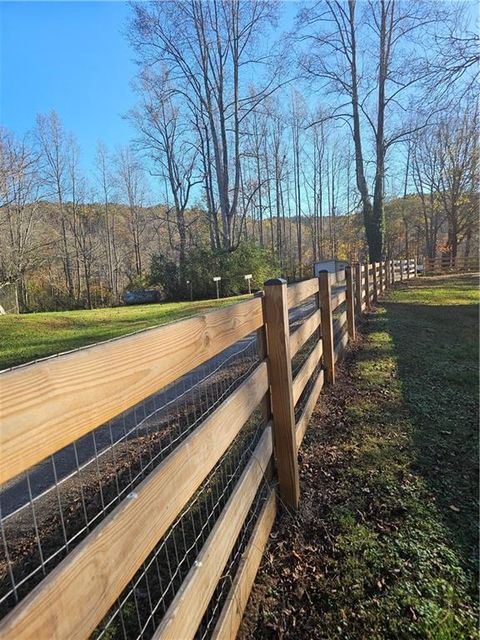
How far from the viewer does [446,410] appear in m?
4.63

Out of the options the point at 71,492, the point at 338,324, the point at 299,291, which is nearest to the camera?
the point at 71,492

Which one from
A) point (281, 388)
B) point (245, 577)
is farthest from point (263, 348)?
point (245, 577)

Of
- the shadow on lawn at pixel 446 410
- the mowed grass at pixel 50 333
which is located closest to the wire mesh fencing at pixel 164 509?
the shadow on lawn at pixel 446 410

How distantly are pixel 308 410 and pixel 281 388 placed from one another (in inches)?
54.1

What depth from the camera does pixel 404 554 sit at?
97.8 inches

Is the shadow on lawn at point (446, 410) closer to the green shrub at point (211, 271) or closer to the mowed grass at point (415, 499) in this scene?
the mowed grass at point (415, 499)

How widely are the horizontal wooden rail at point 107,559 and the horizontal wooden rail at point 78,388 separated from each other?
0.24 metres

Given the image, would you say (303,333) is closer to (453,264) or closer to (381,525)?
(381,525)

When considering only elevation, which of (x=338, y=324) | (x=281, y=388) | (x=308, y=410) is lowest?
(x=308, y=410)

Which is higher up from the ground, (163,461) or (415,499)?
(163,461)

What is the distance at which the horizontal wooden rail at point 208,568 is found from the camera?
4.52 feet

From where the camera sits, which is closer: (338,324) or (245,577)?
(245,577)

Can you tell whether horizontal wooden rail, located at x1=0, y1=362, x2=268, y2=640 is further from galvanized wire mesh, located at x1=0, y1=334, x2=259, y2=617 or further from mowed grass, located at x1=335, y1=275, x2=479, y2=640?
mowed grass, located at x1=335, y1=275, x2=479, y2=640

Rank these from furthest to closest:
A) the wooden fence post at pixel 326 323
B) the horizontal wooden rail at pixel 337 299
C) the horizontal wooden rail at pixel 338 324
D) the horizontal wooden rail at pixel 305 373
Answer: the horizontal wooden rail at pixel 338 324
the horizontal wooden rail at pixel 337 299
the wooden fence post at pixel 326 323
the horizontal wooden rail at pixel 305 373
